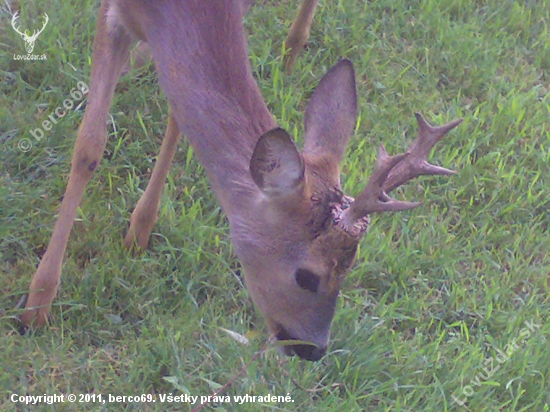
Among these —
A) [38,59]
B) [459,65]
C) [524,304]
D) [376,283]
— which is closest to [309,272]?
[376,283]

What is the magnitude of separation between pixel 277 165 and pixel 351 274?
4.19ft

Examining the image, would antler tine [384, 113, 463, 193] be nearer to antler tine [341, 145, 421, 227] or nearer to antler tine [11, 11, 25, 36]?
antler tine [341, 145, 421, 227]

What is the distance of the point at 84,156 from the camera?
3.48m

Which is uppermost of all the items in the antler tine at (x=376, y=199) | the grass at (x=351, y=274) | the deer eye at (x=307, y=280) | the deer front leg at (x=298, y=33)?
the antler tine at (x=376, y=199)

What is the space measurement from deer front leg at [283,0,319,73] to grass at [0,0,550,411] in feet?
0.35

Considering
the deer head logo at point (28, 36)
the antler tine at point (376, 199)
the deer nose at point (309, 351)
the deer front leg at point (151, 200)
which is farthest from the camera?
the deer head logo at point (28, 36)

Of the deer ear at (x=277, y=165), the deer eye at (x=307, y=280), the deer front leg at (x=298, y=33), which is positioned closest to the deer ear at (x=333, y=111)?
the deer ear at (x=277, y=165)

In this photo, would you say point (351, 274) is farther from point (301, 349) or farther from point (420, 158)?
point (420, 158)

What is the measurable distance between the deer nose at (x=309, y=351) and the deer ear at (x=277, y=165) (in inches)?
24.0

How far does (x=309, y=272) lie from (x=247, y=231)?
0.31m

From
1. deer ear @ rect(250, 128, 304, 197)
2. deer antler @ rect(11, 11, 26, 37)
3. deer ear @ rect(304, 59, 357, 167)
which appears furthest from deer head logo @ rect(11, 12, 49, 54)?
deer ear @ rect(250, 128, 304, 197)

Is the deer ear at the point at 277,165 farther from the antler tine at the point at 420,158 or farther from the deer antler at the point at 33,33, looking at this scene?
the deer antler at the point at 33,33

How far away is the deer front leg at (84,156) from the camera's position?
3.43m

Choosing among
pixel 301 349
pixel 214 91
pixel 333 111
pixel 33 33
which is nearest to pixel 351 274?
A: pixel 301 349
